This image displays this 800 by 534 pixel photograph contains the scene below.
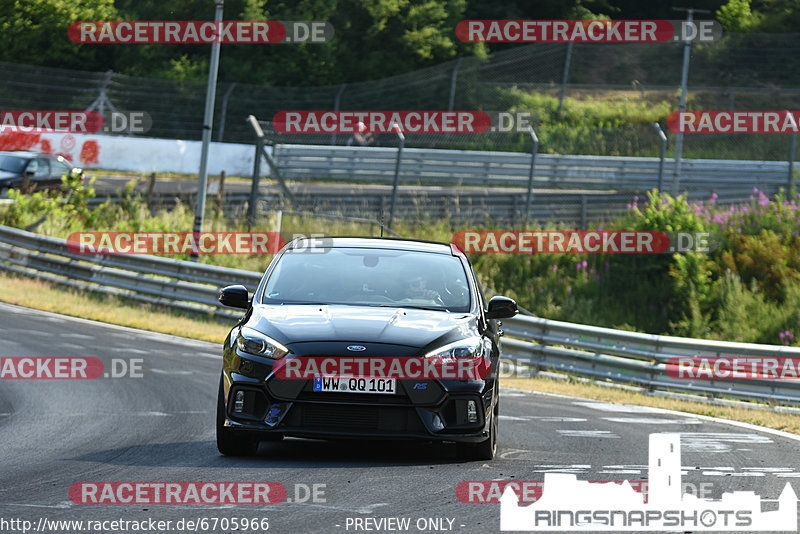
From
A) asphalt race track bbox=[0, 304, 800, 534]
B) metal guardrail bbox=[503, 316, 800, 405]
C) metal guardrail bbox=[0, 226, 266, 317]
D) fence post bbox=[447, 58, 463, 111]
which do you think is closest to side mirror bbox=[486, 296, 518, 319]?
asphalt race track bbox=[0, 304, 800, 534]

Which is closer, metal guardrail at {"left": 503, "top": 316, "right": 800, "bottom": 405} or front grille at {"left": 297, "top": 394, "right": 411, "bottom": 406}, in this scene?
front grille at {"left": 297, "top": 394, "right": 411, "bottom": 406}

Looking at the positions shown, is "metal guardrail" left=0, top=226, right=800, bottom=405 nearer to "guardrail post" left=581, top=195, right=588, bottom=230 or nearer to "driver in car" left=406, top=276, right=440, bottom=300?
"driver in car" left=406, top=276, right=440, bottom=300

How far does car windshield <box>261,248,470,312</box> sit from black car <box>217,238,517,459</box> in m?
0.02

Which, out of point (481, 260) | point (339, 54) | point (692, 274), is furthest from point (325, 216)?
point (339, 54)

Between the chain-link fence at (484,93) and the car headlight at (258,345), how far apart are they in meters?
30.9

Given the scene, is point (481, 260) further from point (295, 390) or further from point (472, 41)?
point (472, 41)

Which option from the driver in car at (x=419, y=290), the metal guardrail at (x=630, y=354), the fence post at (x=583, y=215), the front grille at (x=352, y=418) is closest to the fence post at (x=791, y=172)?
the fence post at (x=583, y=215)

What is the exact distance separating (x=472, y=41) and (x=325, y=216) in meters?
31.6

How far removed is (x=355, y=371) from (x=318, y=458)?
806 millimetres

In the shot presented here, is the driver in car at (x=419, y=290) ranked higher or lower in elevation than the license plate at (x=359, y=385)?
higher

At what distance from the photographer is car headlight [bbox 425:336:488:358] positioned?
8.32 metres

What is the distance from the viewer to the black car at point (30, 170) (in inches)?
1291

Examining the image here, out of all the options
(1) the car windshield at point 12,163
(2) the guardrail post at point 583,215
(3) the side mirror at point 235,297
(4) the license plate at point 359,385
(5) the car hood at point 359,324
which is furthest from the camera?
(1) the car windshield at point 12,163

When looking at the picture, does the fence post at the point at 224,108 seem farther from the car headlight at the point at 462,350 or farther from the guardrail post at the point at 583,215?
the car headlight at the point at 462,350
